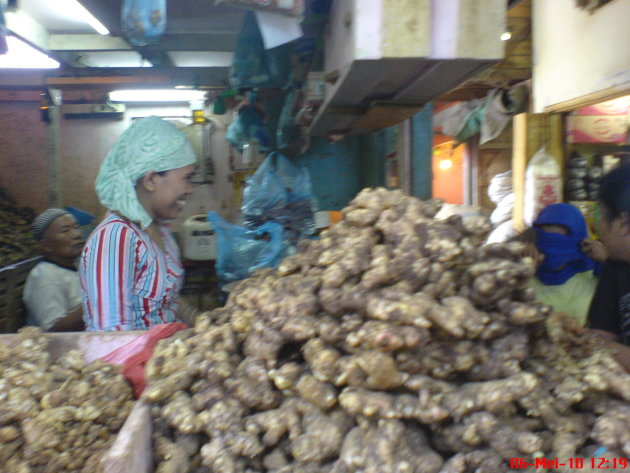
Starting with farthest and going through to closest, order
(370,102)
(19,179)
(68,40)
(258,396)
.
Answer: (19,179), (68,40), (370,102), (258,396)

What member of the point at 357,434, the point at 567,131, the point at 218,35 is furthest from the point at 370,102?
the point at 567,131

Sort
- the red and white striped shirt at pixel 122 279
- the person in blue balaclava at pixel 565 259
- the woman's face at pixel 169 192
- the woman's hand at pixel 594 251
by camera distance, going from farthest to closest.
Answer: the woman's hand at pixel 594 251
the person in blue balaclava at pixel 565 259
the woman's face at pixel 169 192
the red and white striped shirt at pixel 122 279

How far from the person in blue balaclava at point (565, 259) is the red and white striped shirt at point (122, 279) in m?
2.32

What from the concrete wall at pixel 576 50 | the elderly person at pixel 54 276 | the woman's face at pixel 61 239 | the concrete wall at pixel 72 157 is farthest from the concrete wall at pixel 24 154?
the concrete wall at pixel 576 50

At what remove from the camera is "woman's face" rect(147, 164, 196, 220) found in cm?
224

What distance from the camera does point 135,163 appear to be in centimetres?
216

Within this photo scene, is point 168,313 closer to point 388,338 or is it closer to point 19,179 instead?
point 388,338

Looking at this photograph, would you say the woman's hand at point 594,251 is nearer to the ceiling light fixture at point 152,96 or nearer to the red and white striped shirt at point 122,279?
the red and white striped shirt at point 122,279

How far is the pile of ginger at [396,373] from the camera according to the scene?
3.40 feet

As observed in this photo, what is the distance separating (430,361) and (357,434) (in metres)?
0.25

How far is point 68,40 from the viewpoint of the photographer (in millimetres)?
4918

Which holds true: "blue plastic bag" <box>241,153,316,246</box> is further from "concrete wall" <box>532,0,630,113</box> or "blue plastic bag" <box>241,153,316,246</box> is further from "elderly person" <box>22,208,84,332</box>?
"concrete wall" <box>532,0,630,113</box>
